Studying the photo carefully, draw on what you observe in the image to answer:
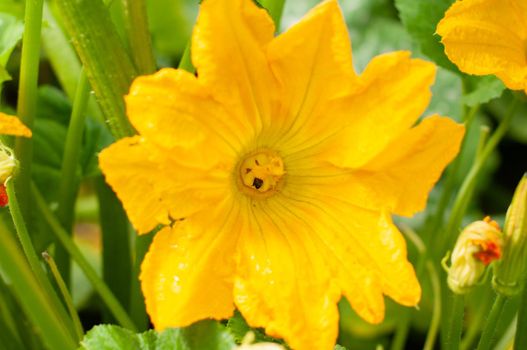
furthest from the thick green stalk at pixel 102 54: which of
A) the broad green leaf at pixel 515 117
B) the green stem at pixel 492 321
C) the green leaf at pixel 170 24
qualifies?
the broad green leaf at pixel 515 117

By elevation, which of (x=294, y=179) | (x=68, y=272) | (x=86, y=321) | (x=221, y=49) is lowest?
(x=86, y=321)

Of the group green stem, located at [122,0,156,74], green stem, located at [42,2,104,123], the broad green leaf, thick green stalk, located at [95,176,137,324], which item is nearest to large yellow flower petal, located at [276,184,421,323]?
green stem, located at [122,0,156,74]

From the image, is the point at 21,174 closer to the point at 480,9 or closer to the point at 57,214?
the point at 57,214

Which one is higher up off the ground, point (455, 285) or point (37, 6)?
point (37, 6)

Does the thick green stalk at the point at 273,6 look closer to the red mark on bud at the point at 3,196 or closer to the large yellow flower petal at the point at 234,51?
the large yellow flower petal at the point at 234,51

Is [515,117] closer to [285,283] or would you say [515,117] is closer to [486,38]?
[486,38]

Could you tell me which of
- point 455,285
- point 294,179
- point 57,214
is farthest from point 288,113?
point 57,214

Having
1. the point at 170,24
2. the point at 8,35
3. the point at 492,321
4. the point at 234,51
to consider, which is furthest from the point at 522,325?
the point at 170,24
